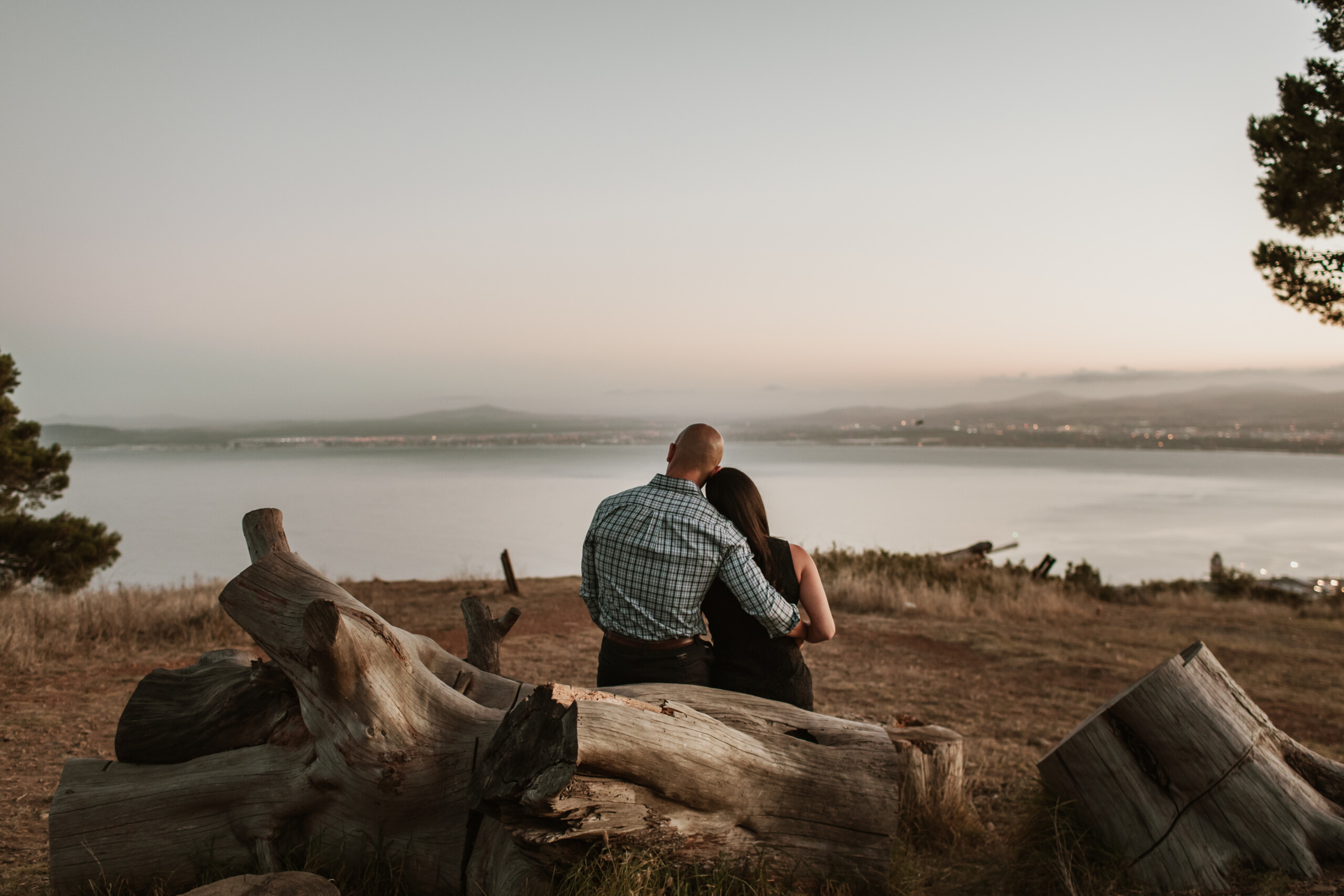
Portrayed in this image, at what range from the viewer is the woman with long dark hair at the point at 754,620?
4.03 m

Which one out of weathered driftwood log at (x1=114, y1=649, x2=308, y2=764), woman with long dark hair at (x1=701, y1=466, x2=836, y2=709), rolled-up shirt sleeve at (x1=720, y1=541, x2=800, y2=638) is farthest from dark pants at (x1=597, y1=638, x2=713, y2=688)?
weathered driftwood log at (x1=114, y1=649, x2=308, y2=764)

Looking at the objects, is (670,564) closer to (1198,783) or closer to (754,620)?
(754,620)

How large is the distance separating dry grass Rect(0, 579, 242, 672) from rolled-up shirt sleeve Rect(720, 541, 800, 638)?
758 centimetres

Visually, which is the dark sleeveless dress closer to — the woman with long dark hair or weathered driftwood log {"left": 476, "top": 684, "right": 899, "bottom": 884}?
the woman with long dark hair

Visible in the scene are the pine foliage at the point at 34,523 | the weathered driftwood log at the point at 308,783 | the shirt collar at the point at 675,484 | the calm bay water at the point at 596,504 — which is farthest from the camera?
the calm bay water at the point at 596,504

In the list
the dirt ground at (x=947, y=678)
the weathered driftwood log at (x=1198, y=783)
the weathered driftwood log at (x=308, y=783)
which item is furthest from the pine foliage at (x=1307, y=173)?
the weathered driftwood log at (x=308, y=783)

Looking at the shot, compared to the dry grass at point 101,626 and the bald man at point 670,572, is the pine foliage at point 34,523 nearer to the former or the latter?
the dry grass at point 101,626

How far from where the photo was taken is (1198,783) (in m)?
3.68

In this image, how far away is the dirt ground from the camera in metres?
4.71

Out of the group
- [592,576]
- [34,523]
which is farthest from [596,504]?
[592,576]

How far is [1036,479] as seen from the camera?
10544cm

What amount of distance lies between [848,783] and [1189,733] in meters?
1.59

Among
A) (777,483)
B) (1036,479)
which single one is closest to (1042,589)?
(777,483)

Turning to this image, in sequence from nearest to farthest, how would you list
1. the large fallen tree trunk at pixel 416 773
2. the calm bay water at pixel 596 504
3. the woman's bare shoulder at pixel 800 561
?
the large fallen tree trunk at pixel 416 773 < the woman's bare shoulder at pixel 800 561 < the calm bay water at pixel 596 504
